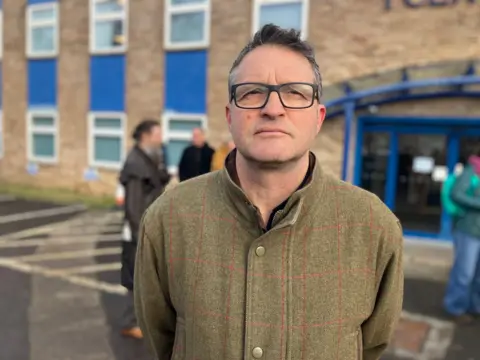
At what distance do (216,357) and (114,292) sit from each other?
4508 mm

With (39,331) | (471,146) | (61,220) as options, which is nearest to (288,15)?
(471,146)

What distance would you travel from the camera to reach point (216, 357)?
1.48 meters

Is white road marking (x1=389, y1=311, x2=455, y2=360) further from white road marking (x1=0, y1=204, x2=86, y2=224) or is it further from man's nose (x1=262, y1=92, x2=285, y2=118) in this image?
white road marking (x1=0, y1=204, x2=86, y2=224)

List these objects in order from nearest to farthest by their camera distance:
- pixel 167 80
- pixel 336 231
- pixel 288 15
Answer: pixel 336 231, pixel 288 15, pixel 167 80

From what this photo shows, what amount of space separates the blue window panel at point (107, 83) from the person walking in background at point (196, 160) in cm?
678

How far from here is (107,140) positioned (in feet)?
43.3

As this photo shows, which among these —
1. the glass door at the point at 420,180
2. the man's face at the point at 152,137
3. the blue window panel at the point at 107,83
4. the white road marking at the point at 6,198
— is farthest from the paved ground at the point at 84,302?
the blue window panel at the point at 107,83

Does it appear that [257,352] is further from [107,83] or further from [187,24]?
[107,83]

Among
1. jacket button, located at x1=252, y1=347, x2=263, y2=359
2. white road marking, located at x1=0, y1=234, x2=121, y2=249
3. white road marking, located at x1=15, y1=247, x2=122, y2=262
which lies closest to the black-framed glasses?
jacket button, located at x1=252, y1=347, x2=263, y2=359

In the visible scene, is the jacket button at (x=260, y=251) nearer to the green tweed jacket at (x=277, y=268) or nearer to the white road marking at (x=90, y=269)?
the green tweed jacket at (x=277, y=268)

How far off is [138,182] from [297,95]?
2.96 meters

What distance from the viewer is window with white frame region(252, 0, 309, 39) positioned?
10.1 meters

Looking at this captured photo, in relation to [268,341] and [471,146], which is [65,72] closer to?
[471,146]

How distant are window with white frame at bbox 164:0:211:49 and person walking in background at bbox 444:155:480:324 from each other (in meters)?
7.78
